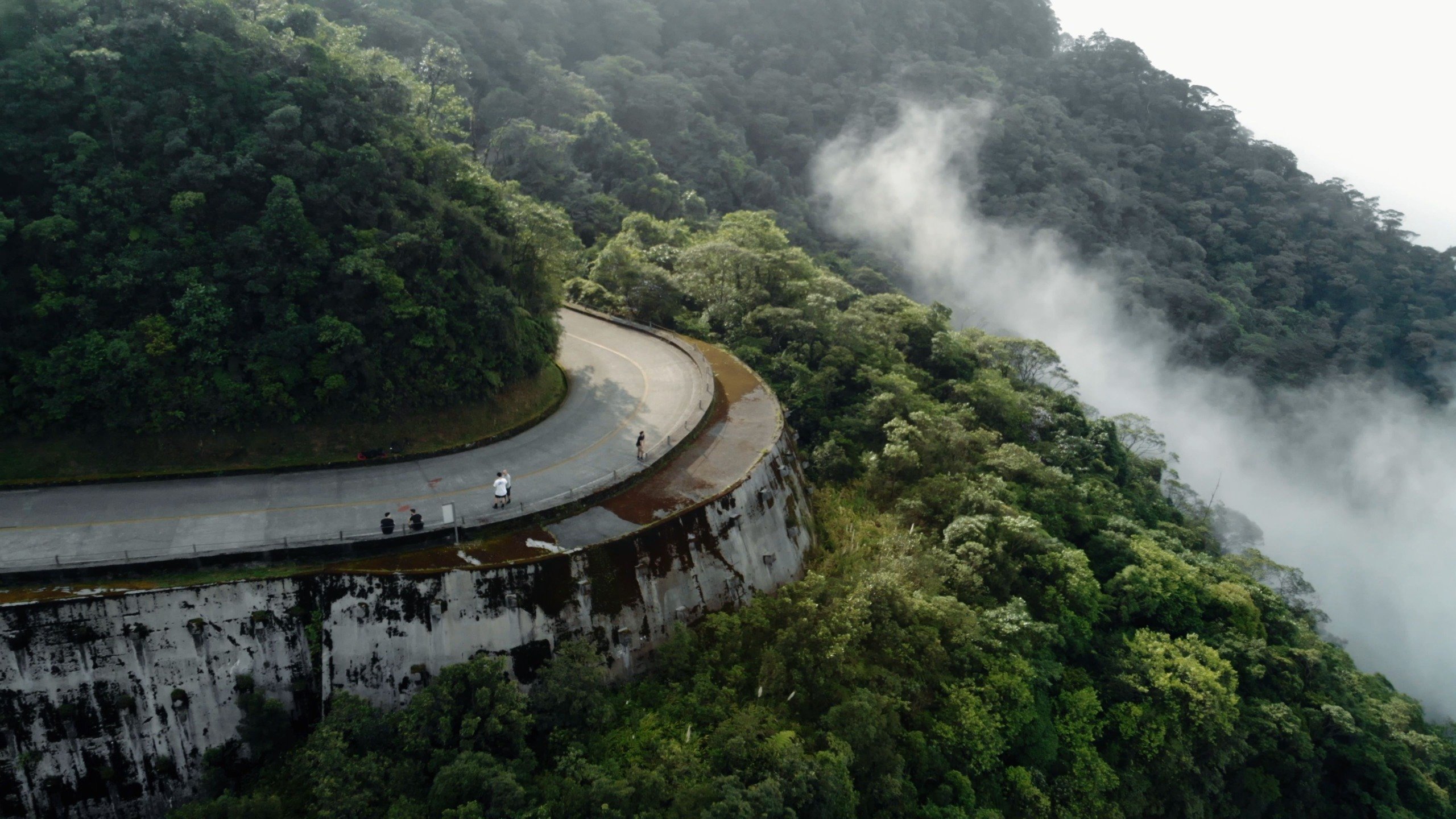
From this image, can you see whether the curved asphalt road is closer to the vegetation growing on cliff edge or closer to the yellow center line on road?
the yellow center line on road

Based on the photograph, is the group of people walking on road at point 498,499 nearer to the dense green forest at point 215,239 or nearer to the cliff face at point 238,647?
the cliff face at point 238,647

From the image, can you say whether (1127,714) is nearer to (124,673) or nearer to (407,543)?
(407,543)

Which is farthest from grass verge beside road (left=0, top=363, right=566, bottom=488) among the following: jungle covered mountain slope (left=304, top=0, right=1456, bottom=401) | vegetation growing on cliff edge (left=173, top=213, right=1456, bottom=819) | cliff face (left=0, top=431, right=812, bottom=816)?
jungle covered mountain slope (left=304, top=0, right=1456, bottom=401)

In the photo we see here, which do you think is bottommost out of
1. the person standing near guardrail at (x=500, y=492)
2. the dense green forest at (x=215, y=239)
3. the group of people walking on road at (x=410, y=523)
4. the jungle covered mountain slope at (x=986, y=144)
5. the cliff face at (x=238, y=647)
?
the cliff face at (x=238, y=647)

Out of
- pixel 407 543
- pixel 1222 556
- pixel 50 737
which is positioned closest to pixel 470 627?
pixel 407 543

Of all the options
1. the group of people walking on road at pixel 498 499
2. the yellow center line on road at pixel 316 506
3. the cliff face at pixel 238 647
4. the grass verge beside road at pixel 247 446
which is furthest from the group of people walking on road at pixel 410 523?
the grass verge beside road at pixel 247 446

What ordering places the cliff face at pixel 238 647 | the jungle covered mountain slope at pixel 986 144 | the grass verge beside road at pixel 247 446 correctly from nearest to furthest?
the cliff face at pixel 238 647 → the grass verge beside road at pixel 247 446 → the jungle covered mountain slope at pixel 986 144
